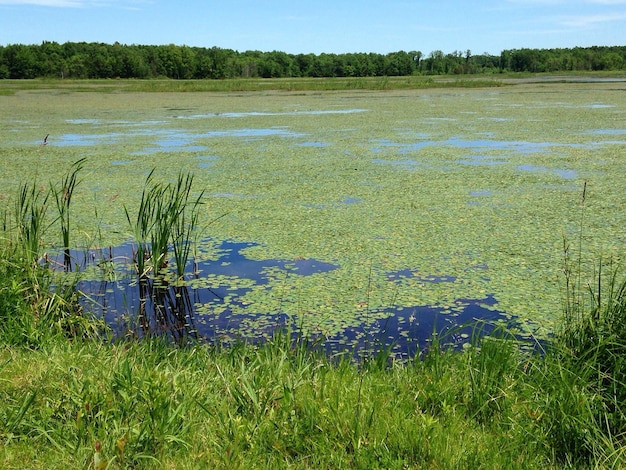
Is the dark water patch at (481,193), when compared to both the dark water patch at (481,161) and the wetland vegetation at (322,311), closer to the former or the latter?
the wetland vegetation at (322,311)

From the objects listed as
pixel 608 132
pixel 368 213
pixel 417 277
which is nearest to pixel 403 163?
pixel 368 213

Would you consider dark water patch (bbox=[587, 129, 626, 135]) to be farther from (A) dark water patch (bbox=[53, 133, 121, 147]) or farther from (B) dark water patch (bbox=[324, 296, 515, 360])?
(B) dark water patch (bbox=[324, 296, 515, 360])

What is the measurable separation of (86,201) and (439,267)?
122 inches

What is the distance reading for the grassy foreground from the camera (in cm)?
163

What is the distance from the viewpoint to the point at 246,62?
6506cm

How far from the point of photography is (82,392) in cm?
185

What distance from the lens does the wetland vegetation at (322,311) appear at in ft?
5.63

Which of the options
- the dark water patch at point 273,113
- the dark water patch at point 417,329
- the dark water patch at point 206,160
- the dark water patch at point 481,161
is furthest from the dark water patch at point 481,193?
the dark water patch at point 273,113

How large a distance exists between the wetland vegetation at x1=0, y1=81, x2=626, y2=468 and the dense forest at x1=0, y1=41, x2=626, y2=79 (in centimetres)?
5120

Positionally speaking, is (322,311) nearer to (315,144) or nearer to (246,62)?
(315,144)

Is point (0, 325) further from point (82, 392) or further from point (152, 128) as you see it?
point (152, 128)

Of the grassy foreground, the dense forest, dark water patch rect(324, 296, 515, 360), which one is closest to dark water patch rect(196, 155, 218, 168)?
dark water patch rect(324, 296, 515, 360)

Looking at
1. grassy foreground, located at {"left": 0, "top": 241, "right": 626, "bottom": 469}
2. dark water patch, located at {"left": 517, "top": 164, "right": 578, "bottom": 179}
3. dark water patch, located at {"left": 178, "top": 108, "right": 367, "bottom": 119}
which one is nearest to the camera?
grassy foreground, located at {"left": 0, "top": 241, "right": 626, "bottom": 469}

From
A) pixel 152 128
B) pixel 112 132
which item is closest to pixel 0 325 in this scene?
pixel 112 132
